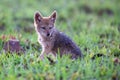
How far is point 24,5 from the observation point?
15297mm

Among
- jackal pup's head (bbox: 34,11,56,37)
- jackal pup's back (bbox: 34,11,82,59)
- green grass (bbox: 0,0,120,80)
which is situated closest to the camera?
green grass (bbox: 0,0,120,80)

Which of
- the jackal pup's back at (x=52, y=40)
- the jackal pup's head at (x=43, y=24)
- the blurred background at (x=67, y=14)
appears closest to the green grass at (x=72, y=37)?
the blurred background at (x=67, y=14)

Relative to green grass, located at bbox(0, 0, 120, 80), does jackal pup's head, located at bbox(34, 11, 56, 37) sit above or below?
above

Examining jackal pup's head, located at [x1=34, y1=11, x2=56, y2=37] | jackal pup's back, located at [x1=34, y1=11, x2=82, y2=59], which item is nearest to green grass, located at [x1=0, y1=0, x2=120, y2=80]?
jackal pup's back, located at [x1=34, y1=11, x2=82, y2=59]

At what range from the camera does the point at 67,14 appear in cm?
1459

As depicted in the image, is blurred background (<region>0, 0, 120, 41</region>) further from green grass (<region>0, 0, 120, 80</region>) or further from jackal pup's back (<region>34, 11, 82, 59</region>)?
jackal pup's back (<region>34, 11, 82, 59</region>)

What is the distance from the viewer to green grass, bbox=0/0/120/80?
617 cm

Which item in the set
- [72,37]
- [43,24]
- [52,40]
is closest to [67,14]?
[72,37]

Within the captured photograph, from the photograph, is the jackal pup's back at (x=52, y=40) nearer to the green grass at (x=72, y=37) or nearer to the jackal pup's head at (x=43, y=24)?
the jackal pup's head at (x=43, y=24)

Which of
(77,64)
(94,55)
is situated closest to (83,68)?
A: (77,64)

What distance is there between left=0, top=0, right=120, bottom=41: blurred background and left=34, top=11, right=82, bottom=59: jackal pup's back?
305cm

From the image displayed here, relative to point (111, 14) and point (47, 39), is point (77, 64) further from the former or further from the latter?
point (111, 14)

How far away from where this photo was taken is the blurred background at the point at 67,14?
11.9 meters

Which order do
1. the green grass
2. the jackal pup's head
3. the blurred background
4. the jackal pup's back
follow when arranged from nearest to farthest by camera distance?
the green grass < the jackal pup's back < the jackal pup's head < the blurred background
